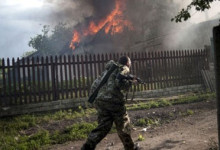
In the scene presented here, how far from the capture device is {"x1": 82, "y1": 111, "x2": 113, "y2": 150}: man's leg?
11.4 feet

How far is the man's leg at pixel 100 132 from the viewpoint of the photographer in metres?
3.48

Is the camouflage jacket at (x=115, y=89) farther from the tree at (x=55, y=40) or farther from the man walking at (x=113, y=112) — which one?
the tree at (x=55, y=40)

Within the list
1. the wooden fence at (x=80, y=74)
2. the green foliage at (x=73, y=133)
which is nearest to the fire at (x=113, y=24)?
the wooden fence at (x=80, y=74)

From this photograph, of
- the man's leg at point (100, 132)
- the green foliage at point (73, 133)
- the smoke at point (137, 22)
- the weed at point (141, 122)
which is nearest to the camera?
the man's leg at point (100, 132)

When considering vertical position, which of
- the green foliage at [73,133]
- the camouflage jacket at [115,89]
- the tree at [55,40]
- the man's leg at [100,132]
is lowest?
the green foliage at [73,133]

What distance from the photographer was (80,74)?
34.1 feet

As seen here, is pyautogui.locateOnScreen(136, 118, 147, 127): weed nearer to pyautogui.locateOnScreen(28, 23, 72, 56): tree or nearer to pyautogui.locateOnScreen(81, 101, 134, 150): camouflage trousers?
pyautogui.locateOnScreen(81, 101, 134, 150): camouflage trousers

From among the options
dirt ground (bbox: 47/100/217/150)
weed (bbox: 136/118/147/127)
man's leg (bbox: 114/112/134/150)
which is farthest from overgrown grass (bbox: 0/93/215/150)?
man's leg (bbox: 114/112/134/150)

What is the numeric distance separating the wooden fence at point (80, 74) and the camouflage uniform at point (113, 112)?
4138mm

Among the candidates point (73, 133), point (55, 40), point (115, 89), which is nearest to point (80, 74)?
point (73, 133)

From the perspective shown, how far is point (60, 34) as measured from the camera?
29703mm

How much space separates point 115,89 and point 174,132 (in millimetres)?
2406

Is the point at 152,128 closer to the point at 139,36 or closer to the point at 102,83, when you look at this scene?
the point at 102,83

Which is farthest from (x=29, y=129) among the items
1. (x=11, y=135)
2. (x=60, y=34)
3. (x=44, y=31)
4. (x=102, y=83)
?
(x=44, y=31)
